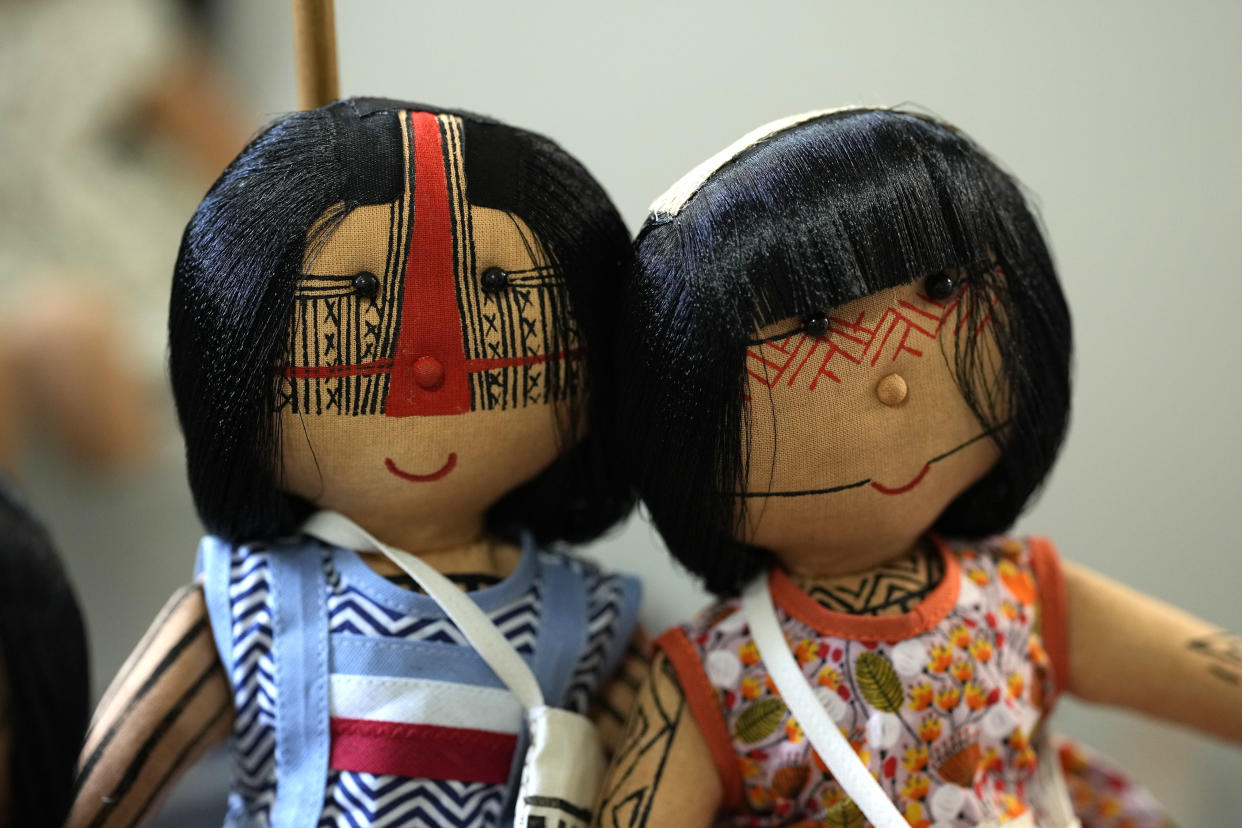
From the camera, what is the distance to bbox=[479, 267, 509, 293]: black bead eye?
2.28 feet

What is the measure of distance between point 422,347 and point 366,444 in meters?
0.07

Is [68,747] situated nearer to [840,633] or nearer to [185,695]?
[185,695]

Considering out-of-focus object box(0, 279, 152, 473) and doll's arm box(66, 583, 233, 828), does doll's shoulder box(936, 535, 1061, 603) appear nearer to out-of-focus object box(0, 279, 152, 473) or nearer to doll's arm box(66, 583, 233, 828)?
doll's arm box(66, 583, 233, 828)

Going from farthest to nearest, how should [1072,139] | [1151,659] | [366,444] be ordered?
[1072,139] < [1151,659] < [366,444]

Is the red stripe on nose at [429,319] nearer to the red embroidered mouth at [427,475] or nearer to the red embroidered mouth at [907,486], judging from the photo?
the red embroidered mouth at [427,475]

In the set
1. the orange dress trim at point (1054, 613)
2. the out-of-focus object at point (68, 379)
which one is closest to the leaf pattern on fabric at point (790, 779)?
the orange dress trim at point (1054, 613)

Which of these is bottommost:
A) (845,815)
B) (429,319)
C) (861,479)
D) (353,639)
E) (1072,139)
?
(845,815)

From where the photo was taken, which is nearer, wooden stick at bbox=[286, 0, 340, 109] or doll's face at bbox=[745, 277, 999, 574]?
doll's face at bbox=[745, 277, 999, 574]

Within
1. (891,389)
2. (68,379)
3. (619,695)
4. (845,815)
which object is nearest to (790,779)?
(845,815)

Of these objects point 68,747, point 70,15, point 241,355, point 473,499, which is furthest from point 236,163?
point 70,15

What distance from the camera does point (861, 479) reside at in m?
0.69

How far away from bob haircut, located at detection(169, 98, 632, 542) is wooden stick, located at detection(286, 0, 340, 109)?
0.08m

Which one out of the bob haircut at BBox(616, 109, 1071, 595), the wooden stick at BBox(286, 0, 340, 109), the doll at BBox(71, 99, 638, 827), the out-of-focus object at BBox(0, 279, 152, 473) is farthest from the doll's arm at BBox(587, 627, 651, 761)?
the out-of-focus object at BBox(0, 279, 152, 473)

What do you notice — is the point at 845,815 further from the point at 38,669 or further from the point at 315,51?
the point at 315,51
